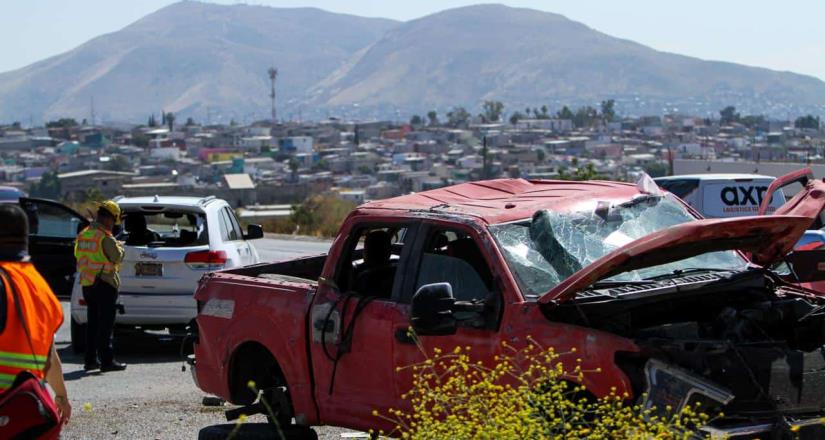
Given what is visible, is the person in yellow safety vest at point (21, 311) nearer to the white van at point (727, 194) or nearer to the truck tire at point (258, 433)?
the truck tire at point (258, 433)

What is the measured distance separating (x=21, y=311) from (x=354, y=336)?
7.43 feet

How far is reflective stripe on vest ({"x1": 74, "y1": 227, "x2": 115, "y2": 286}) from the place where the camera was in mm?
12922

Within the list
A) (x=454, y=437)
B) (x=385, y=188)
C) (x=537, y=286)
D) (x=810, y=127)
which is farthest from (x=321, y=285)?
(x=810, y=127)

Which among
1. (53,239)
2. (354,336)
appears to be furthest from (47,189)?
(354,336)

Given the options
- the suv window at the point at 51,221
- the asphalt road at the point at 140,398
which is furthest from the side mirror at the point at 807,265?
the suv window at the point at 51,221

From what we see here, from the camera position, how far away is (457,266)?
7727 mm

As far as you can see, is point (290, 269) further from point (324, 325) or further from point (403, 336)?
point (403, 336)

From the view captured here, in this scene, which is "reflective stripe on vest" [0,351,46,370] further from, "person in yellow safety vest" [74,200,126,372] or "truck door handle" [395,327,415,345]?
"person in yellow safety vest" [74,200,126,372]

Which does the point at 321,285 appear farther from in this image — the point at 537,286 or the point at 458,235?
the point at 537,286

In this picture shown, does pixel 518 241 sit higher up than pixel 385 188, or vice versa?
pixel 518 241

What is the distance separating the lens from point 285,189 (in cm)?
10294

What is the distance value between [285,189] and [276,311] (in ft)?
312

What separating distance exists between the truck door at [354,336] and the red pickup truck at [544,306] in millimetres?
11

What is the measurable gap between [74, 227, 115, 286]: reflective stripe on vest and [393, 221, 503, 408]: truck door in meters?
5.83
